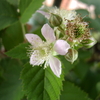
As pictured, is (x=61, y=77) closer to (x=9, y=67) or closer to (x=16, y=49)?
(x=16, y=49)

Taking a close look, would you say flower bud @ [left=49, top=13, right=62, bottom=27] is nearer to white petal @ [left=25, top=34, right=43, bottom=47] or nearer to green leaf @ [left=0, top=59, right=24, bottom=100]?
white petal @ [left=25, top=34, right=43, bottom=47]

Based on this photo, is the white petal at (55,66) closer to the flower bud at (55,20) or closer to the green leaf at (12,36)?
the flower bud at (55,20)

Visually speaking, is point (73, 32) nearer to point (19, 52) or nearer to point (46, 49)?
point (46, 49)

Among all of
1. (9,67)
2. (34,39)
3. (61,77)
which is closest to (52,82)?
(61,77)

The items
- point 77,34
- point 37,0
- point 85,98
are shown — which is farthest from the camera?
point 85,98

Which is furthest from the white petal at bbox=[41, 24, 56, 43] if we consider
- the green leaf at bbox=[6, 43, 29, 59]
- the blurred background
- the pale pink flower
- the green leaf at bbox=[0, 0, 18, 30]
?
the blurred background

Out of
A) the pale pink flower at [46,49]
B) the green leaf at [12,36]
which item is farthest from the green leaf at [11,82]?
the pale pink flower at [46,49]
